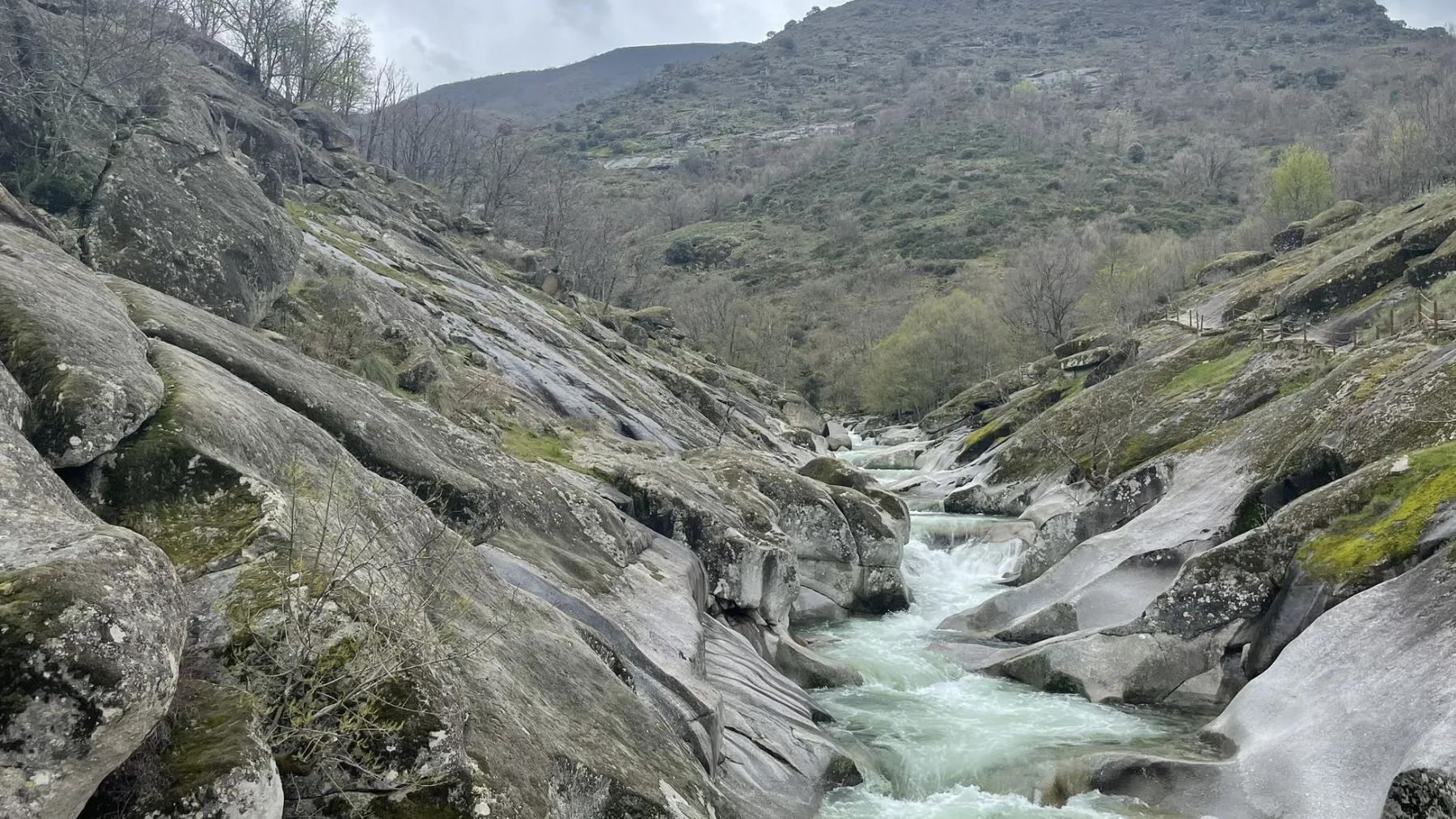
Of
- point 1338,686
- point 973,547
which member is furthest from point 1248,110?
point 1338,686

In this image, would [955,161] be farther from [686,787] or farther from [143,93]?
[686,787]

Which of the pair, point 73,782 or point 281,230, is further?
point 281,230

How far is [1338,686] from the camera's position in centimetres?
1161

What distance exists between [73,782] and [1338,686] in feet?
44.5

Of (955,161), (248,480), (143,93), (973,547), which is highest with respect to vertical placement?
(955,161)

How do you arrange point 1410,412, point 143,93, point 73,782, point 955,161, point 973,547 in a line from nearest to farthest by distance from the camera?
1. point 73,782
2. point 1410,412
3. point 143,93
4. point 973,547
5. point 955,161

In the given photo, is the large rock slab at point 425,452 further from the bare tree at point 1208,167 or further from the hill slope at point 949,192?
the bare tree at point 1208,167

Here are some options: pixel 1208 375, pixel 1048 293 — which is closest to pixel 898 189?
pixel 1048 293

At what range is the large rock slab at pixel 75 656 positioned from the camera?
370 centimetres

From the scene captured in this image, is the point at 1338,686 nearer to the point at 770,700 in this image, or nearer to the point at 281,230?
the point at 770,700

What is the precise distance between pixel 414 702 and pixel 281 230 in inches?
642

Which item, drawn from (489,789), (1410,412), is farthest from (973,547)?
(489,789)

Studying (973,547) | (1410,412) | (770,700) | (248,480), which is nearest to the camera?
(248,480)

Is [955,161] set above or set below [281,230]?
above
